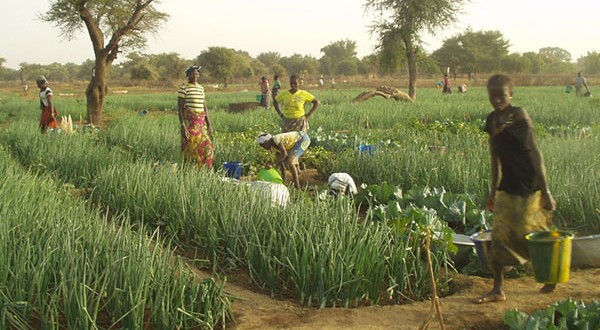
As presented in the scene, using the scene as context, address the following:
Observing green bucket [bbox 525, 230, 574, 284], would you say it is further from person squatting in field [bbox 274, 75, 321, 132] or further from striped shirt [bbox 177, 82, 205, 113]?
striped shirt [bbox 177, 82, 205, 113]

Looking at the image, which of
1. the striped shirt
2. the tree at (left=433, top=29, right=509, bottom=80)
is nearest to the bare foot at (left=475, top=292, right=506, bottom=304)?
the striped shirt

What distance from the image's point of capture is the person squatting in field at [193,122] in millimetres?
6848

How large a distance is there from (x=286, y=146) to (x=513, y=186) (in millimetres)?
3593

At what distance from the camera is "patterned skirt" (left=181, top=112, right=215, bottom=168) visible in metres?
6.93

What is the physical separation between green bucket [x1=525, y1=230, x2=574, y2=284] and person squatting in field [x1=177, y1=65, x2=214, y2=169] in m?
4.36

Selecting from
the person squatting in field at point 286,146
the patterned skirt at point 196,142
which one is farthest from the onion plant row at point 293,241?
the patterned skirt at point 196,142

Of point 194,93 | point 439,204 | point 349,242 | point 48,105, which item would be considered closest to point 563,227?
point 439,204

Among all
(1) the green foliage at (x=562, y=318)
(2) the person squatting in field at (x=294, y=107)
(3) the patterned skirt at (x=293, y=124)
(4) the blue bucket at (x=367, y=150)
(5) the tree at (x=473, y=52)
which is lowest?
(1) the green foliage at (x=562, y=318)

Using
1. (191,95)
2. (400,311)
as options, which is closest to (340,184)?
(191,95)

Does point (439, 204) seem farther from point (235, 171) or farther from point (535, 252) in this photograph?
point (235, 171)

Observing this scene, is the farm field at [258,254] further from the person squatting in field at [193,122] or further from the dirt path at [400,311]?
the person squatting in field at [193,122]

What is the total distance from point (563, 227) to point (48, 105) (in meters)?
8.28

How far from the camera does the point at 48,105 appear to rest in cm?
998

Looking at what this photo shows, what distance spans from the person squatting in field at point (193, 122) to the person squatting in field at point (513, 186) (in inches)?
159
